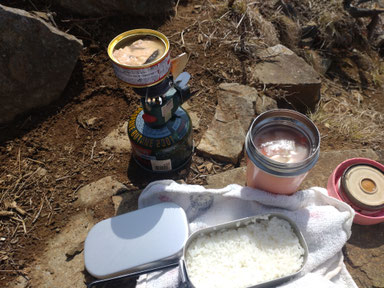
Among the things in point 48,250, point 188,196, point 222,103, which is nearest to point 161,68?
point 188,196

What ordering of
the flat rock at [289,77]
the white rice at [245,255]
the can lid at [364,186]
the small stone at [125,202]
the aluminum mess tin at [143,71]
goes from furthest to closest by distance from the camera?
the flat rock at [289,77] → the small stone at [125,202] → the can lid at [364,186] → the white rice at [245,255] → the aluminum mess tin at [143,71]

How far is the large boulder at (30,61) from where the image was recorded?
2.42m

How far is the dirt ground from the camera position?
212 cm

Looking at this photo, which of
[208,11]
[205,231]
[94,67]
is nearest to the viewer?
[205,231]

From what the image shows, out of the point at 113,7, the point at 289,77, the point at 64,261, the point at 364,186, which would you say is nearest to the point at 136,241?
the point at 64,261

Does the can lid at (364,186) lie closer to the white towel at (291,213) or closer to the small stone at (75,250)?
the white towel at (291,213)

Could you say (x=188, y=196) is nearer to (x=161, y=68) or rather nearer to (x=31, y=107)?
(x=161, y=68)

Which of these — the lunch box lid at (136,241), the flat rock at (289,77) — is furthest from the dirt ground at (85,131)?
the lunch box lid at (136,241)

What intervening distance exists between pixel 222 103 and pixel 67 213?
1.51 m

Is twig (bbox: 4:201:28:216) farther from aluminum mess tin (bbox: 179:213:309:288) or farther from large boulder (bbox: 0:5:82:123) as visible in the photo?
aluminum mess tin (bbox: 179:213:309:288)

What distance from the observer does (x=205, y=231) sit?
1830mm

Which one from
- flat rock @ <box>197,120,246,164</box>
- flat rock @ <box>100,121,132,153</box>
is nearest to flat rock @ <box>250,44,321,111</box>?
flat rock @ <box>197,120,246,164</box>

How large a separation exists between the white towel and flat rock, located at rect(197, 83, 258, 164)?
0.41 m

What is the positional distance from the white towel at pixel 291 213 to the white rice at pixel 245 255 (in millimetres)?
102
